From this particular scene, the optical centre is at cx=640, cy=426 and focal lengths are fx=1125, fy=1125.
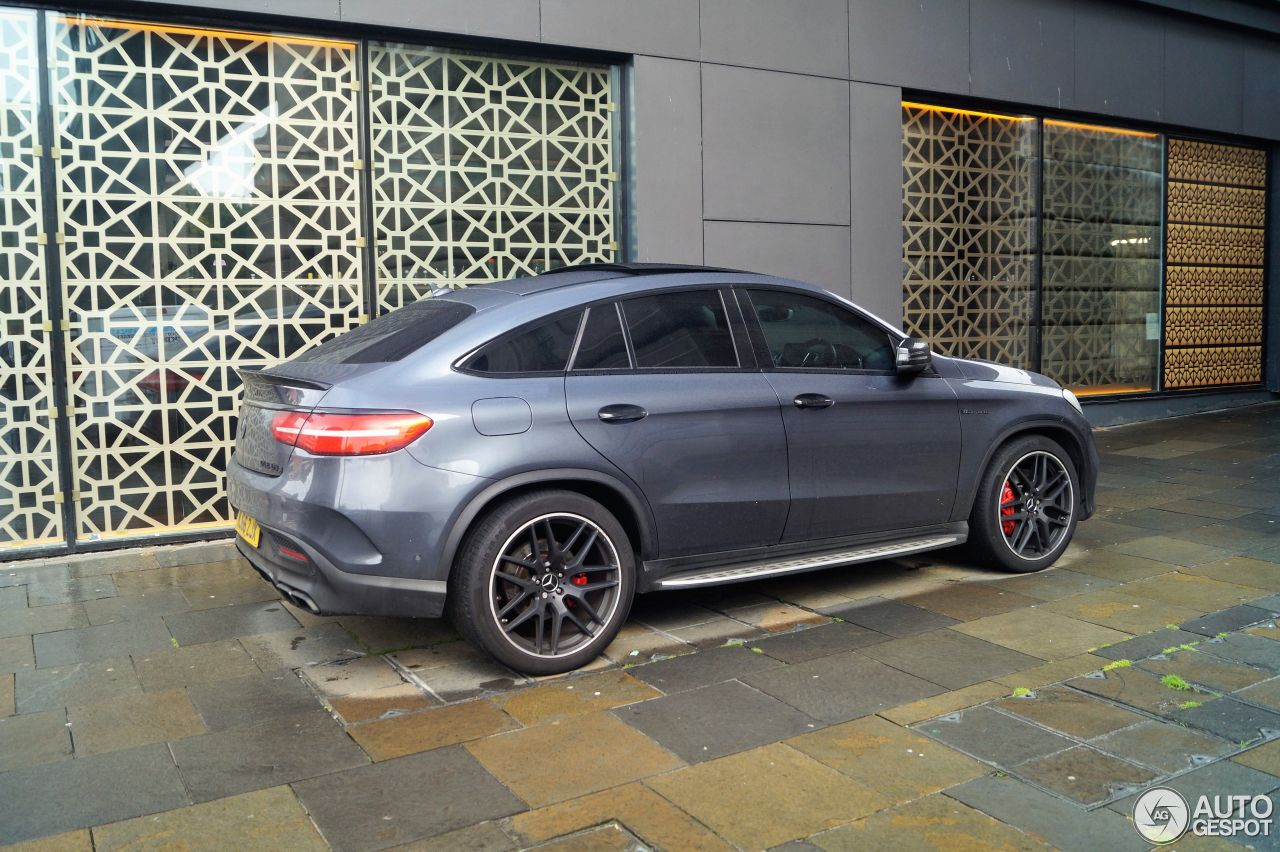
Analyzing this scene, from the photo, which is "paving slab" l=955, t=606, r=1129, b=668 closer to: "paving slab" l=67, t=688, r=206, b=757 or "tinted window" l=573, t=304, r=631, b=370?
"tinted window" l=573, t=304, r=631, b=370

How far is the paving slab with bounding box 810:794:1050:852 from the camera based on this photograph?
3273mm

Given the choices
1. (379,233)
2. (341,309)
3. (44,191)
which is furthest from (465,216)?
(44,191)

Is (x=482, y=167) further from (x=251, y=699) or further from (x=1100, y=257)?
(x=1100, y=257)

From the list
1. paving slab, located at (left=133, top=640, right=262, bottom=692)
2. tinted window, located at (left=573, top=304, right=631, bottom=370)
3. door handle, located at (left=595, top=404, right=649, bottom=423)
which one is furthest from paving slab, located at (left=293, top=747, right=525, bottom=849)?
tinted window, located at (left=573, top=304, right=631, bottom=370)

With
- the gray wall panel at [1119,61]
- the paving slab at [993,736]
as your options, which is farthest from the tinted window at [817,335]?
the gray wall panel at [1119,61]

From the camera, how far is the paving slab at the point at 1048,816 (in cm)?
329

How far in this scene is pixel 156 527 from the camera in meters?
7.53

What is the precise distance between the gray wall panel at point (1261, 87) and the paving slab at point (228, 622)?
13.1 metres

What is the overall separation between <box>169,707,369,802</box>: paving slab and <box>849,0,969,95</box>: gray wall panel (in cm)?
795

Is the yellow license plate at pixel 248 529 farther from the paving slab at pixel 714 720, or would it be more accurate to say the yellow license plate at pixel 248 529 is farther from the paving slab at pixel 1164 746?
the paving slab at pixel 1164 746

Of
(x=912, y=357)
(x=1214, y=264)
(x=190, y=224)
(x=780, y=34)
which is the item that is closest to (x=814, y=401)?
(x=912, y=357)

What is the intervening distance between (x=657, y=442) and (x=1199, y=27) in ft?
36.8

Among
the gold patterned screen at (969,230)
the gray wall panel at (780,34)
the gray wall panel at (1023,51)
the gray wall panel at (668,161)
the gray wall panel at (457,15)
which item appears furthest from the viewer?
the gray wall panel at (1023,51)

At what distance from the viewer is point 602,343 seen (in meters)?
5.15
